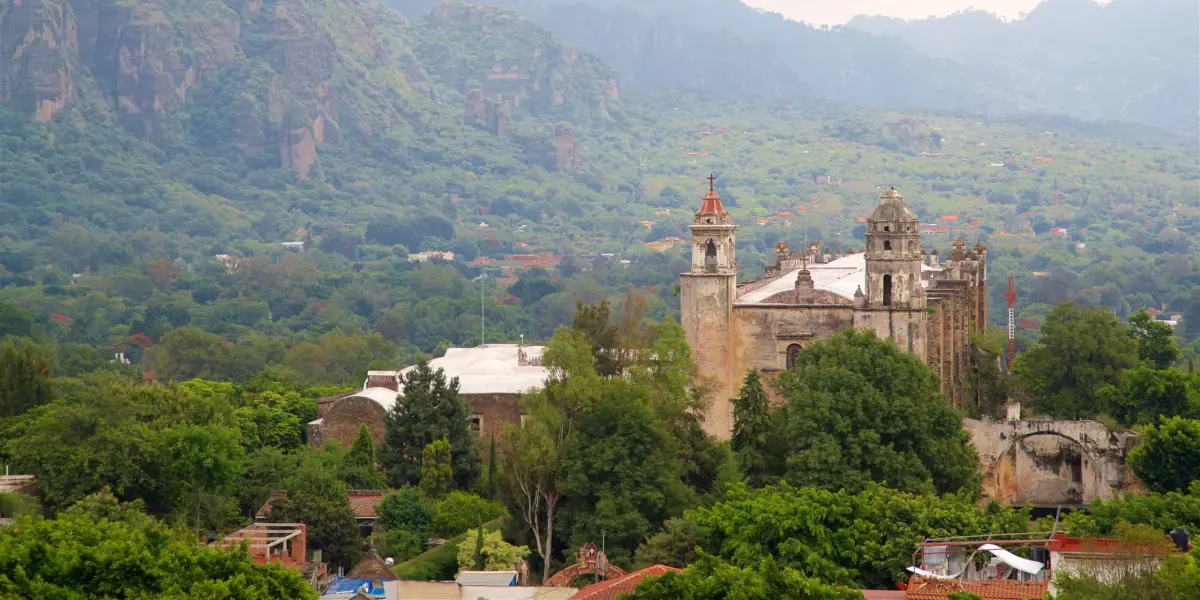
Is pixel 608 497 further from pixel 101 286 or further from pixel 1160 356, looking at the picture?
pixel 101 286

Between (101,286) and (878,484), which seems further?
(101,286)

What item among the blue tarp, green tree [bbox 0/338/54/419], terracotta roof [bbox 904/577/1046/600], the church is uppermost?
the church

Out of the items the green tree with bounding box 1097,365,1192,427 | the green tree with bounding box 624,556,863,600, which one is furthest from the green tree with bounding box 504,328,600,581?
the green tree with bounding box 1097,365,1192,427

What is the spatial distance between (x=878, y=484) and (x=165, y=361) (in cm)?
5602

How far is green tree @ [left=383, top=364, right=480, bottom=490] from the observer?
49.2 metres

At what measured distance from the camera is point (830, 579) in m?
38.5

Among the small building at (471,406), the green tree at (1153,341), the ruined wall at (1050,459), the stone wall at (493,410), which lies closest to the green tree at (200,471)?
the small building at (471,406)

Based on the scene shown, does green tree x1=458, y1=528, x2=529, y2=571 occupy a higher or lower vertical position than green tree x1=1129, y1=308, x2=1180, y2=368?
lower

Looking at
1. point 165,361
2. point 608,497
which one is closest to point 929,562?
point 608,497

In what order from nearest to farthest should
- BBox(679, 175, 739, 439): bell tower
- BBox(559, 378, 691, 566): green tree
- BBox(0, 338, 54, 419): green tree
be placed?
BBox(559, 378, 691, 566): green tree → BBox(679, 175, 739, 439): bell tower → BBox(0, 338, 54, 419): green tree

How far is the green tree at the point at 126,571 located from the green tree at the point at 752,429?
12.7 meters

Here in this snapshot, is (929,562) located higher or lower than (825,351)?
→ lower

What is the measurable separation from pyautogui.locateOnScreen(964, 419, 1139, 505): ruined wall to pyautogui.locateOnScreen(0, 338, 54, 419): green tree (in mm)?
21295

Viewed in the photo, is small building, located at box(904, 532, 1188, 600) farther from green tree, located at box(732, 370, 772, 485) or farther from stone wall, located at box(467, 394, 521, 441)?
stone wall, located at box(467, 394, 521, 441)
